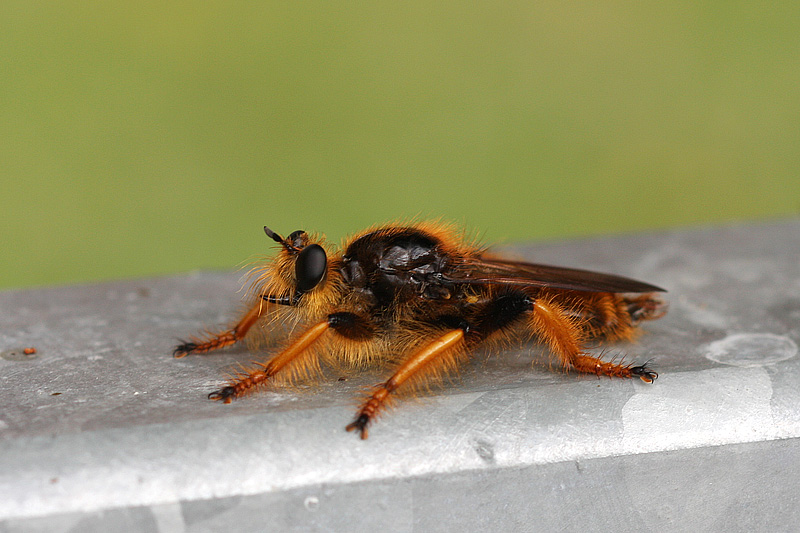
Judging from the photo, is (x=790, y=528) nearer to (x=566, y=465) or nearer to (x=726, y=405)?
(x=726, y=405)

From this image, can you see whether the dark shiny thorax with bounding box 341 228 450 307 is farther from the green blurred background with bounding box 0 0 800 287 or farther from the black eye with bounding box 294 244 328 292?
the green blurred background with bounding box 0 0 800 287

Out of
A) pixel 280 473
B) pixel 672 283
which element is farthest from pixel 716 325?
pixel 280 473

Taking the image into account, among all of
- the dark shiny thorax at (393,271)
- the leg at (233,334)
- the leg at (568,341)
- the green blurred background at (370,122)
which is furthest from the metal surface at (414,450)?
the green blurred background at (370,122)

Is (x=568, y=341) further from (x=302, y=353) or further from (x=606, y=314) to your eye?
(x=302, y=353)

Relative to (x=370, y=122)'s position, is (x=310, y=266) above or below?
below

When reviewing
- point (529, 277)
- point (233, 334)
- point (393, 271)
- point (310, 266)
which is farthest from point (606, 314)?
point (233, 334)

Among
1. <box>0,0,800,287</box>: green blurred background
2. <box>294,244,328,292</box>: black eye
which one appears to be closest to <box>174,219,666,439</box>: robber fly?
<box>294,244,328,292</box>: black eye

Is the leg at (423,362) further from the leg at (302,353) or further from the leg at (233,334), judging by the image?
the leg at (233,334)

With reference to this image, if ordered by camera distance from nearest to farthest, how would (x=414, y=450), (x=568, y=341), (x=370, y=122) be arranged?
1. (x=414, y=450)
2. (x=568, y=341)
3. (x=370, y=122)
